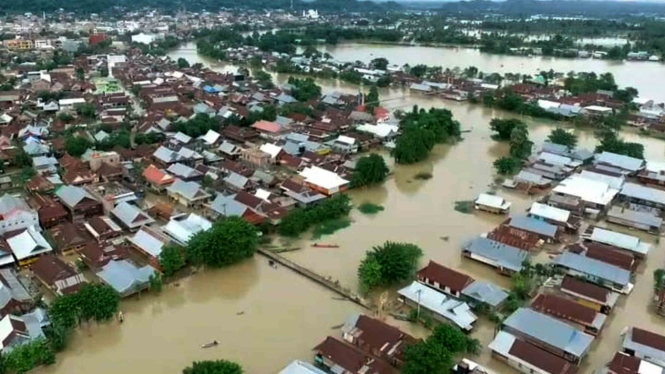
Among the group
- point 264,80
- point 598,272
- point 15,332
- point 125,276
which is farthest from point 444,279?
point 264,80

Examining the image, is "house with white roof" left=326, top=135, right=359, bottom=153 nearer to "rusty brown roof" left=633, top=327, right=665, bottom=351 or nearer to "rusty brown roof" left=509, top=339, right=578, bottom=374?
"rusty brown roof" left=509, top=339, right=578, bottom=374

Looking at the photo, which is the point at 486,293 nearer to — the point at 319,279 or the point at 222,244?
the point at 319,279

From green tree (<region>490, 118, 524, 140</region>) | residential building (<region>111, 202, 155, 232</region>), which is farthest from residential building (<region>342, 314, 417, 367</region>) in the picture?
green tree (<region>490, 118, 524, 140</region>)

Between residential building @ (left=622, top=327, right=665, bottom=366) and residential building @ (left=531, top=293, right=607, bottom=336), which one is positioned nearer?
residential building @ (left=622, top=327, right=665, bottom=366)

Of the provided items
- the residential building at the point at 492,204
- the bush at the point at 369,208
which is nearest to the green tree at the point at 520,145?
the residential building at the point at 492,204

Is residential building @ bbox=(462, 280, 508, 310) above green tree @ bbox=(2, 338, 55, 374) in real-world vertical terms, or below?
above
